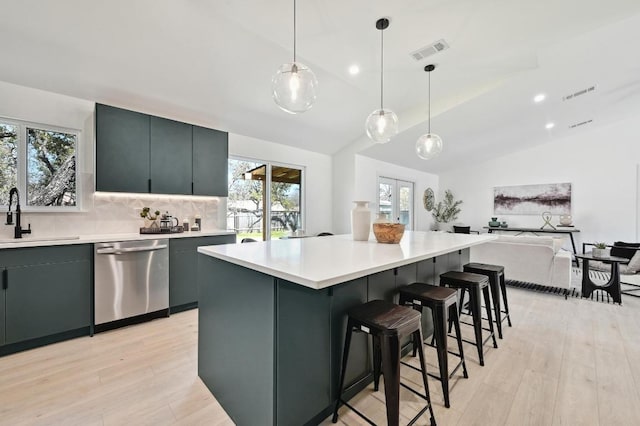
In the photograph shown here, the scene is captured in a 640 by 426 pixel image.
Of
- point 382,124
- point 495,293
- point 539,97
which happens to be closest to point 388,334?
point 495,293

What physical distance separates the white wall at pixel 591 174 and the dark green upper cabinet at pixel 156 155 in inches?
301

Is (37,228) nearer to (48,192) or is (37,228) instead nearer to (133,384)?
(48,192)

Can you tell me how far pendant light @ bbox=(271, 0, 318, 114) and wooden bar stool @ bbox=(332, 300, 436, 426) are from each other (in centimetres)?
151

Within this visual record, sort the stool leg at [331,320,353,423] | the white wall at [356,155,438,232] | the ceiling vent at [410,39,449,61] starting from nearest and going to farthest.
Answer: the stool leg at [331,320,353,423]
the ceiling vent at [410,39,449,61]
the white wall at [356,155,438,232]

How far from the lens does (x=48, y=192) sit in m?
2.96

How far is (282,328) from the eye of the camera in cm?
141

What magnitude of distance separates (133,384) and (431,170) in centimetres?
816

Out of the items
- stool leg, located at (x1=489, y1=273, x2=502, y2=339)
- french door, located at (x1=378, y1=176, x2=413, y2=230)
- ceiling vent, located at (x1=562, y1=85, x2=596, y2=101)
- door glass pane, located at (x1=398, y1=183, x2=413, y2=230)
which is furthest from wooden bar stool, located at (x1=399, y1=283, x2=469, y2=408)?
door glass pane, located at (x1=398, y1=183, x2=413, y2=230)

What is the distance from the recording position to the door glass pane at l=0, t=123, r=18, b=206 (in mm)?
2742

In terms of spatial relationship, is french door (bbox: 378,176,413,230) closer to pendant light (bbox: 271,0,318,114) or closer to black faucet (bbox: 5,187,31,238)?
pendant light (bbox: 271,0,318,114)

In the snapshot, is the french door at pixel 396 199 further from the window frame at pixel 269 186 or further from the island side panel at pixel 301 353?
the island side panel at pixel 301 353

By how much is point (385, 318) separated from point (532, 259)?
13.0ft

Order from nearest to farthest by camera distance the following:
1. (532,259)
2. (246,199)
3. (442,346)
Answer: (442,346) → (532,259) → (246,199)

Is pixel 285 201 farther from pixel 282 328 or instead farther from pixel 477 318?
pixel 282 328
